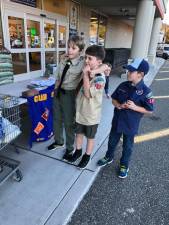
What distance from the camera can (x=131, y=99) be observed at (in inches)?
80.3

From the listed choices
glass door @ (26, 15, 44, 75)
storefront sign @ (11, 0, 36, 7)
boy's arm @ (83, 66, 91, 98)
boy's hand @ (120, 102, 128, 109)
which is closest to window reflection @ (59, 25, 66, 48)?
glass door @ (26, 15, 44, 75)

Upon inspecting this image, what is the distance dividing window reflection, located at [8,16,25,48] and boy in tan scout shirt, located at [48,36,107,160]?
8.99 ft

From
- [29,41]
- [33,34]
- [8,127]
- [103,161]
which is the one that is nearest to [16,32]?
[29,41]

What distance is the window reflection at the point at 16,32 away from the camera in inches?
171

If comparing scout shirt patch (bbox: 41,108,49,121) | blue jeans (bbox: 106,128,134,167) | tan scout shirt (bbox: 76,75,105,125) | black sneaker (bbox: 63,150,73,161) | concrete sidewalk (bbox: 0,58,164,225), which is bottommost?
concrete sidewalk (bbox: 0,58,164,225)

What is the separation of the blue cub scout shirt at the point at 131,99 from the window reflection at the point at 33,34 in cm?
380

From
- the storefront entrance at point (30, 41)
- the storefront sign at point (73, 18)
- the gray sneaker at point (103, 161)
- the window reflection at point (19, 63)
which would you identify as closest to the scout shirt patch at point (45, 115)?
the gray sneaker at point (103, 161)

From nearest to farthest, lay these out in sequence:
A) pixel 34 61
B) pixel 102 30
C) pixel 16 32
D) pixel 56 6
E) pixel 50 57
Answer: pixel 16 32 → pixel 34 61 → pixel 56 6 → pixel 50 57 → pixel 102 30

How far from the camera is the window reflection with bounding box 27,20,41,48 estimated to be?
4.99 metres

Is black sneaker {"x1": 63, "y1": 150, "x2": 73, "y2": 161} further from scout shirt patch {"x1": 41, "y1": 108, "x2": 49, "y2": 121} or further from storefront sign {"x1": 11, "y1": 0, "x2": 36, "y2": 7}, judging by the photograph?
storefront sign {"x1": 11, "y1": 0, "x2": 36, "y2": 7}

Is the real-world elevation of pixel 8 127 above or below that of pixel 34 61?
below

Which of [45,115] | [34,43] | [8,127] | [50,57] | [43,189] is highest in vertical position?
[34,43]

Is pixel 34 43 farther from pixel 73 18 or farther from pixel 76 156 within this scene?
pixel 76 156

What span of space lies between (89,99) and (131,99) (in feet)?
1.49
